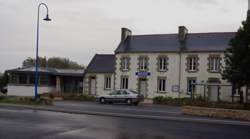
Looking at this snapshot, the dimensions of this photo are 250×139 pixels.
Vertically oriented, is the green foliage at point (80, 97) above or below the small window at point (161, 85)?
below

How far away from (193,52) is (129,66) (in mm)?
8261

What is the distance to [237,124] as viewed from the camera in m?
13.9

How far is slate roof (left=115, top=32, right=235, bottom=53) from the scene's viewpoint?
104 ft

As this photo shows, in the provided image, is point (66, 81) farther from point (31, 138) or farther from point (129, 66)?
point (31, 138)

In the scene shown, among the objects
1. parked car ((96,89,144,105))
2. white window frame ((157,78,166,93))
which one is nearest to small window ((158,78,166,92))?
white window frame ((157,78,166,93))

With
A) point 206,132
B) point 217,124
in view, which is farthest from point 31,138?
point 217,124

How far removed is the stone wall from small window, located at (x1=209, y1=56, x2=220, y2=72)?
572 inches

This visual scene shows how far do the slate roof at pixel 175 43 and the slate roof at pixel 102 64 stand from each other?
271 cm

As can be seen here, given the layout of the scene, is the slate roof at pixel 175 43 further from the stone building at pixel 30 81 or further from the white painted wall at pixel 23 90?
the white painted wall at pixel 23 90

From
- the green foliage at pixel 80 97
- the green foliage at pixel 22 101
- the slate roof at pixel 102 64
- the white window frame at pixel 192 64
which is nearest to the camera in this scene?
the green foliage at pixel 22 101

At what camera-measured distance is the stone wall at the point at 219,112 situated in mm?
15752

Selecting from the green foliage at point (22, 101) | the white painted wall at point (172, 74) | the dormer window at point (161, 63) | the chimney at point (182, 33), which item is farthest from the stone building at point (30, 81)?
the chimney at point (182, 33)

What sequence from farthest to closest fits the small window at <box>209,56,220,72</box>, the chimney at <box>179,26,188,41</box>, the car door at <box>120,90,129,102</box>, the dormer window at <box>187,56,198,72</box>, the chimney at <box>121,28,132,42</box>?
1. the chimney at <box>121,28,132,42</box>
2. the chimney at <box>179,26,188,41</box>
3. the dormer window at <box>187,56,198,72</box>
4. the small window at <box>209,56,220,72</box>
5. the car door at <box>120,90,129,102</box>

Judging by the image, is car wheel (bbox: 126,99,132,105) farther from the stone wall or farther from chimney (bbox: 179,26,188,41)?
A: chimney (bbox: 179,26,188,41)
